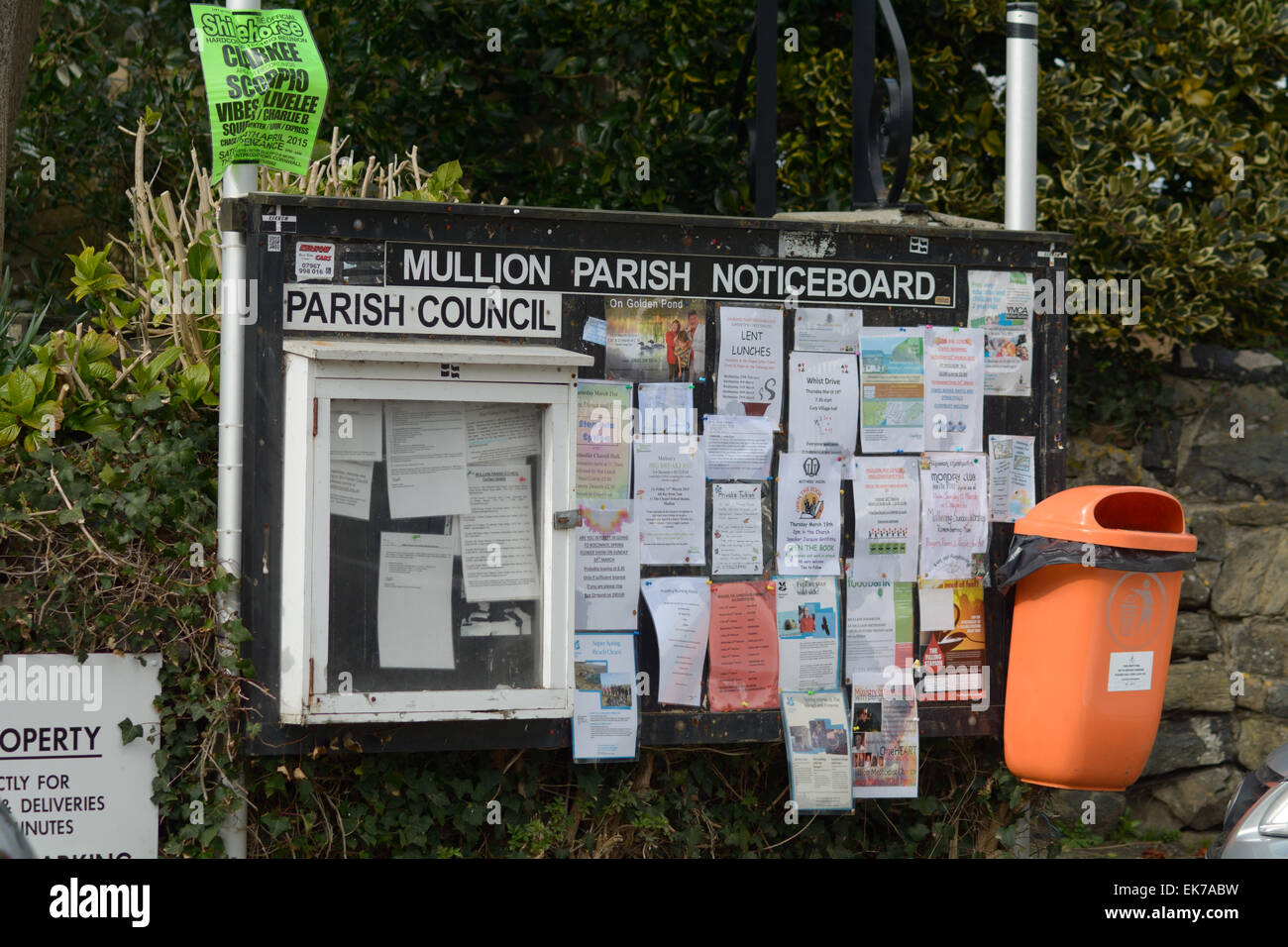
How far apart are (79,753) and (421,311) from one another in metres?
1.74

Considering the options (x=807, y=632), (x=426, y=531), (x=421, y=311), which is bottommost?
(x=807, y=632)

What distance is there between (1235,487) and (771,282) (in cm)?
328

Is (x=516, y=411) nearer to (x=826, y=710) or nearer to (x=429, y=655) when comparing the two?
(x=429, y=655)

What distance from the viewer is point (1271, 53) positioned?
730 cm

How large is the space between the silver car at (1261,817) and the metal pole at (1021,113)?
2.25m

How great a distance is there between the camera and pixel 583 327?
187 inches

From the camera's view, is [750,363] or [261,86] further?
[750,363]

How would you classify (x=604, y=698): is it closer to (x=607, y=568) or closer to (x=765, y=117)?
(x=607, y=568)

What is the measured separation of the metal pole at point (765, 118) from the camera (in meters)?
5.61

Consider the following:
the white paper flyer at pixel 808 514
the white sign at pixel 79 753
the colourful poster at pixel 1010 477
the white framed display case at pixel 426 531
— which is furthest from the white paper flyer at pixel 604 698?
the colourful poster at pixel 1010 477

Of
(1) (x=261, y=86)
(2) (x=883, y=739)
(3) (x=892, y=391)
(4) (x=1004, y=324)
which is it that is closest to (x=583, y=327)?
(3) (x=892, y=391)
